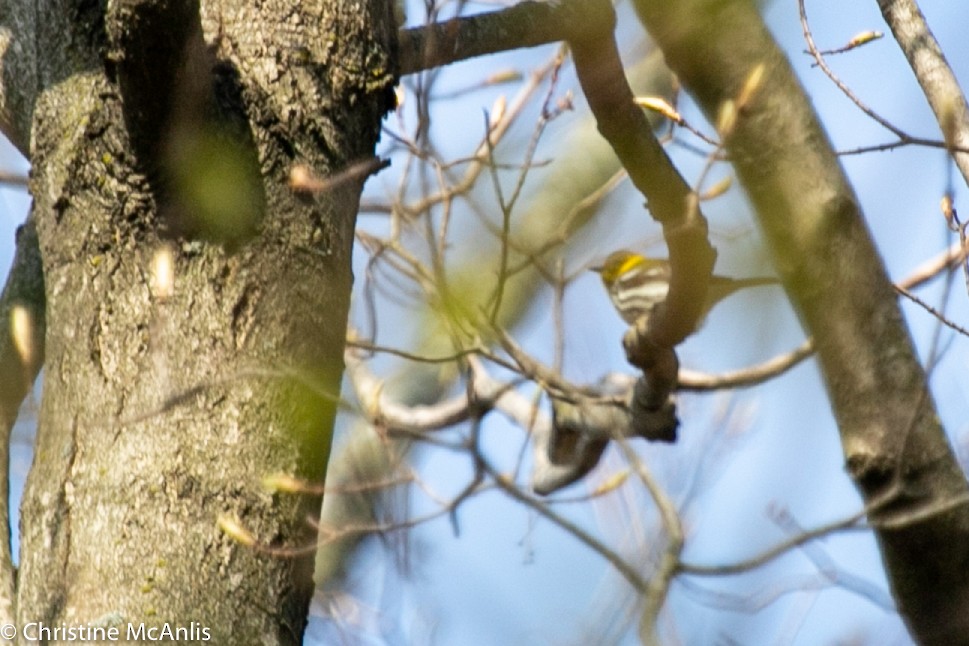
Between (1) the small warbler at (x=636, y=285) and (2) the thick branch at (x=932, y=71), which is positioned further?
(1) the small warbler at (x=636, y=285)

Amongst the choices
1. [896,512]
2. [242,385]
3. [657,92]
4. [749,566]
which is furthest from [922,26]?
[657,92]

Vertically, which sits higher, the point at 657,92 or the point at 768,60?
the point at 657,92

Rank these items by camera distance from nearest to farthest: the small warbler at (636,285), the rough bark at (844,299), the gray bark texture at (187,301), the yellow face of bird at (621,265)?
the gray bark texture at (187,301) → the rough bark at (844,299) → the yellow face of bird at (621,265) → the small warbler at (636,285)

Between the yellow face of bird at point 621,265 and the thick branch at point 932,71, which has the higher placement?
the yellow face of bird at point 621,265

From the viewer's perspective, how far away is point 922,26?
1571 millimetres

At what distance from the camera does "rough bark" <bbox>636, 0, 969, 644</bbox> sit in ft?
6.04

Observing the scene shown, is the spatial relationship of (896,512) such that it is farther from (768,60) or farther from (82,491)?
(82,491)

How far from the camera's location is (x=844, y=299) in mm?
1947

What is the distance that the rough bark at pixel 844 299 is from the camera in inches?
72.5

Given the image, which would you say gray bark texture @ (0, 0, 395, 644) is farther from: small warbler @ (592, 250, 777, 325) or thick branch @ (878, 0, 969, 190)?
small warbler @ (592, 250, 777, 325)

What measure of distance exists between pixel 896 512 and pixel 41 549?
136 centimetres

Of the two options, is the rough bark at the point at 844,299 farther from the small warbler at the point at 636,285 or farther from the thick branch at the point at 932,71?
the small warbler at the point at 636,285

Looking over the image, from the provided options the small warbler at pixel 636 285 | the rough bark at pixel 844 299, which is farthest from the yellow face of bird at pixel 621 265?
the rough bark at pixel 844 299

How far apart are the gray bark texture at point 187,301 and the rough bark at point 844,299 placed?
0.89 meters
